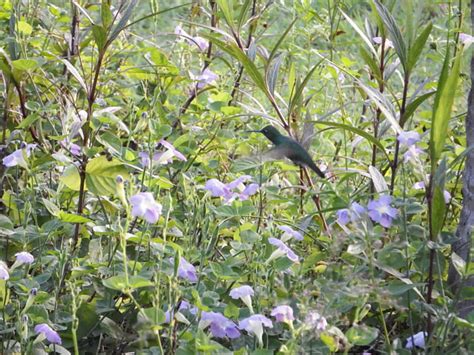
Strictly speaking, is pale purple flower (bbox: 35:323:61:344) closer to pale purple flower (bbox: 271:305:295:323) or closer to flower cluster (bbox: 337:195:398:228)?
pale purple flower (bbox: 271:305:295:323)

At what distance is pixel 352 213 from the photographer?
6.04ft

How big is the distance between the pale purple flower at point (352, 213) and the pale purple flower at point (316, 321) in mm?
258

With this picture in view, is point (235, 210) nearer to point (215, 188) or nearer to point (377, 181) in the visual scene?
point (215, 188)

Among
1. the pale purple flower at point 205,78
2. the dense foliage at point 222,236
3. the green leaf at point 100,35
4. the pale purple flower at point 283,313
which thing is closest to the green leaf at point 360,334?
the dense foliage at point 222,236

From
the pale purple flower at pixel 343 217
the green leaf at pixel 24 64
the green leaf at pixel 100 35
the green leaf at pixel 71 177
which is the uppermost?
the green leaf at pixel 100 35

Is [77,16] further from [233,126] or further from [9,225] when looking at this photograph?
[9,225]

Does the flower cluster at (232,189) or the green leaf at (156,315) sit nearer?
the green leaf at (156,315)

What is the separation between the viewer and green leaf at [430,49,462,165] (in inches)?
71.0

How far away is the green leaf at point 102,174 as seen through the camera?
7.11ft

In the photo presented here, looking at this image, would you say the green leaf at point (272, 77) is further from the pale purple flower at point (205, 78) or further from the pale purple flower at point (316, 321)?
the pale purple flower at point (316, 321)

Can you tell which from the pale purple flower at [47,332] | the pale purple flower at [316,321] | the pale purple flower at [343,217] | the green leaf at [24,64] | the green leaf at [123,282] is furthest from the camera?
the green leaf at [24,64]

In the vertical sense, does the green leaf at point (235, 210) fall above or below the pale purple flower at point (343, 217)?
below

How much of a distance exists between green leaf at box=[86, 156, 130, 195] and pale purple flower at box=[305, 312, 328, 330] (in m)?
0.73

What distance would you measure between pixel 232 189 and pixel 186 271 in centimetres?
52
